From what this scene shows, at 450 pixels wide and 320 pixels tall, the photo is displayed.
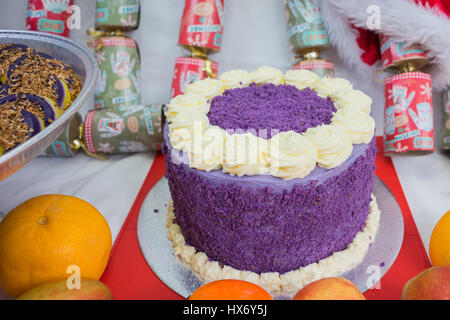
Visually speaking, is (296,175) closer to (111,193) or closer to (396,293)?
(396,293)

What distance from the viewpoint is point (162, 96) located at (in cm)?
184

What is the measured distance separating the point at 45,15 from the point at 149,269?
3.43 ft

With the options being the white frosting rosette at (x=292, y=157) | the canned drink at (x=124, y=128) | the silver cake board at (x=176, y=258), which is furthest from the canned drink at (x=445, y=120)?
Answer: the canned drink at (x=124, y=128)

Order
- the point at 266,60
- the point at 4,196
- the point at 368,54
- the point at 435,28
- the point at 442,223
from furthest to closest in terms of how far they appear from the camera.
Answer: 1. the point at 266,60
2. the point at 368,54
3. the point at 4,196
4. the point at 435,28
5. the point at 442,223

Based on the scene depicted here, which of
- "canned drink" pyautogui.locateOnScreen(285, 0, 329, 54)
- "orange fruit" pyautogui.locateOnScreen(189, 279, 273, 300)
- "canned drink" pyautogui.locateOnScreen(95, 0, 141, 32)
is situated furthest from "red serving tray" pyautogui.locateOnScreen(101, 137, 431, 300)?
"canned drink" pyautogui.locateOnScreen(95, 0, 141, 32)

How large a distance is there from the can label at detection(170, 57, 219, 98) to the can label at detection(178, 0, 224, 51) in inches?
2.3

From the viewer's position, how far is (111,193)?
4.66 feet

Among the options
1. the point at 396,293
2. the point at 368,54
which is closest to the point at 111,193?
the point at 396,293

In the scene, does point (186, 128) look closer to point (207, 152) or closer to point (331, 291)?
point (207, 152)

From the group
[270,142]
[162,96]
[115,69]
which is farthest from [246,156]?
[162,96]

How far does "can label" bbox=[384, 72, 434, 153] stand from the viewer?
1.31 m

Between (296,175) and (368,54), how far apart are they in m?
0.82

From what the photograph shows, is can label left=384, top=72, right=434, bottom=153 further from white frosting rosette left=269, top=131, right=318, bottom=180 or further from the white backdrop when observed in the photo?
white frosting rosette left=269, top=131, right=318, bottom=180

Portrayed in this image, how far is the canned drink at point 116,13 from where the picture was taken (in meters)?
1.52
